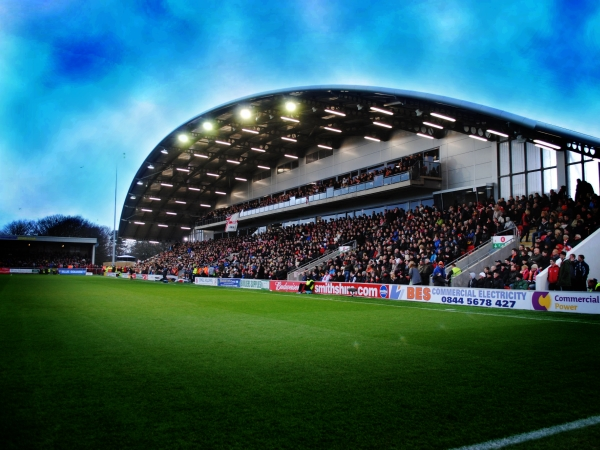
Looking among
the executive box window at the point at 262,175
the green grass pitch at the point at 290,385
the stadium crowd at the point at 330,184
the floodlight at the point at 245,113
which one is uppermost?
the floodlight at the point at 245,113

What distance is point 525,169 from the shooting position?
1057 inches

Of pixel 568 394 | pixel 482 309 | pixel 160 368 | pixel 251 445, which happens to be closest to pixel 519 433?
pixel 568 394

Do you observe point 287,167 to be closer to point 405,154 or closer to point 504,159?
point 405,154

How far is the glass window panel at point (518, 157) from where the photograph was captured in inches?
1067

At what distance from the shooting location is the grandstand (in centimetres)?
2405

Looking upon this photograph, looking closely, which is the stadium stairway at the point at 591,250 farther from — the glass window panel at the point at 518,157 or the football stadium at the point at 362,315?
the glass window panel at the point at 518,157

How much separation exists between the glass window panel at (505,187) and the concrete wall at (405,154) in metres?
0.49

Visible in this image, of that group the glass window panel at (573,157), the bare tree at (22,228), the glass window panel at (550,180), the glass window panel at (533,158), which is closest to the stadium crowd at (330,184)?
the glass window panel at (533,158)

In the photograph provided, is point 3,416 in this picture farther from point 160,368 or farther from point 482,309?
point 482,309

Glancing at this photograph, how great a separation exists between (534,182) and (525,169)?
3.19ft

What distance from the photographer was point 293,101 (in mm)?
31094

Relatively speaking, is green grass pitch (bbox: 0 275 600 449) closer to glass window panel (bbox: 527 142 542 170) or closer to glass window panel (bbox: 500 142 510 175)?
glass window panel (bbox: 527 142 542 170)

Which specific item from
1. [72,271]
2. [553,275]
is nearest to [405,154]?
[553,275]

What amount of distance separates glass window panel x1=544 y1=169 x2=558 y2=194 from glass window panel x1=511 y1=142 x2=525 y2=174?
143 centimetres
